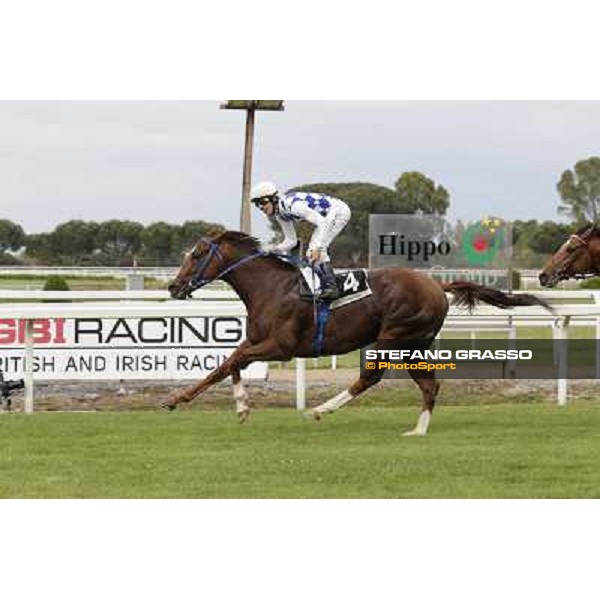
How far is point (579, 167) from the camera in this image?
12.2 m

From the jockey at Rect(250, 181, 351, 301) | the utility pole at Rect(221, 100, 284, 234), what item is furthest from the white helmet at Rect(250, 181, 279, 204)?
the utility pole at Rect(221, 100, 284, 234)

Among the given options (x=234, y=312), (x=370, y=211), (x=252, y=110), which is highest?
(x=252, y=110)

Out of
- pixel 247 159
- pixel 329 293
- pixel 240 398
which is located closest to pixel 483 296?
pixel 329 293

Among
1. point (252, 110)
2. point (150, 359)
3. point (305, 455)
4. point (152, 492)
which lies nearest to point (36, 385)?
point (150, 359)

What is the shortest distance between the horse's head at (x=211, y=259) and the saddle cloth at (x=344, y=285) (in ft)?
1.45

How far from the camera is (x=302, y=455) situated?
316 inches

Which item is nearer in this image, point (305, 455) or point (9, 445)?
point (305, 455)

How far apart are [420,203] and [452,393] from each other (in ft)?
5.88

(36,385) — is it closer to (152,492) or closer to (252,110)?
(252,110)

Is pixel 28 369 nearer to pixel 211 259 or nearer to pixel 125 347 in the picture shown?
pixel 125 347

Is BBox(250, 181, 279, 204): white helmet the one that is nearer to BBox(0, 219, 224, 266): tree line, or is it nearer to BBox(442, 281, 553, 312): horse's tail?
BBox(442, 281, 553, 312): horse's tail

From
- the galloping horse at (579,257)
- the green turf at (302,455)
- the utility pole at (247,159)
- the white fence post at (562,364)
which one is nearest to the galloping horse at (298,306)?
the green turf at (302,455)

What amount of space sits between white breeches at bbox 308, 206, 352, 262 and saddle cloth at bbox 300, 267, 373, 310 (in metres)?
0.17

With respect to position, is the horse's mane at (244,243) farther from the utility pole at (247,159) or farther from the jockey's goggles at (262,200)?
the utility pole at (247,159)
